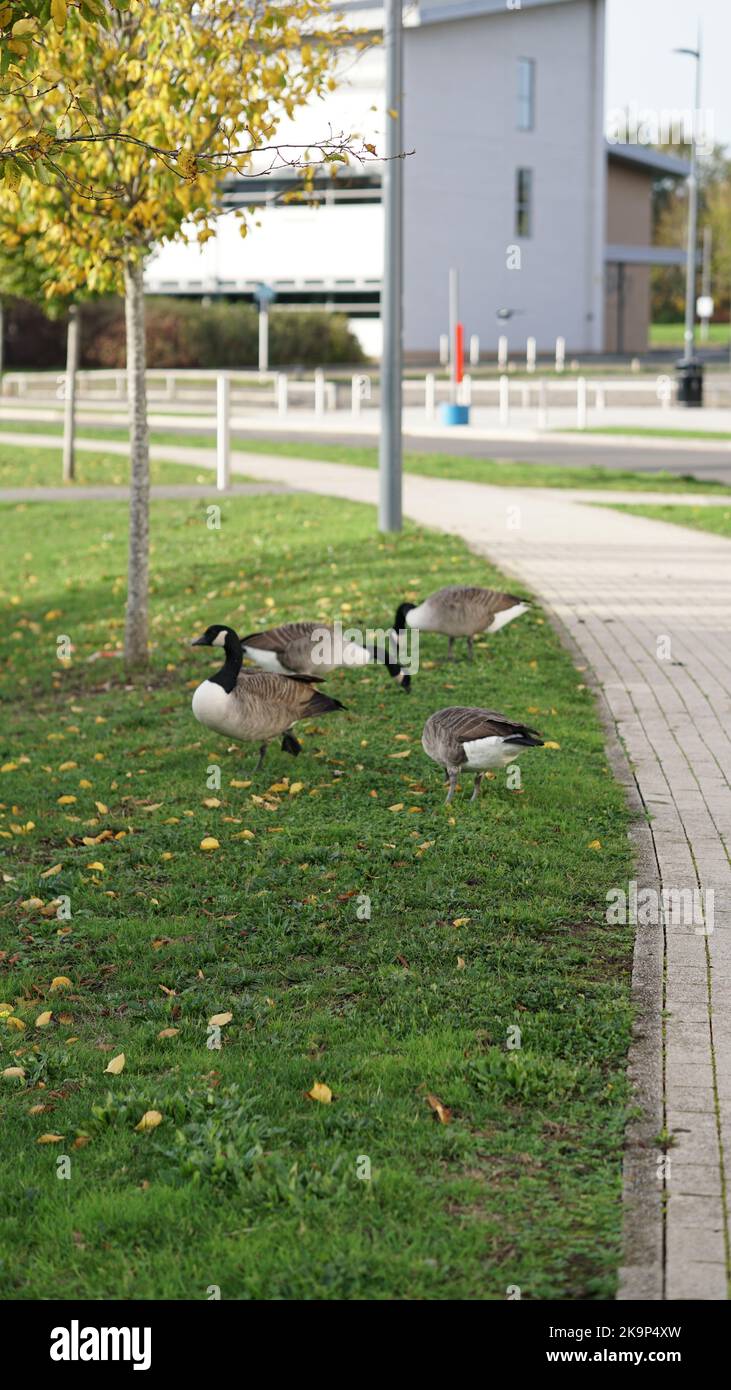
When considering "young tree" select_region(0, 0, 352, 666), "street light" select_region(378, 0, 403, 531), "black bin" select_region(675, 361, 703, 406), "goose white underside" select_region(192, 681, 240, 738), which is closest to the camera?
"goose white underside" select_region(192, 681, 240, 738)

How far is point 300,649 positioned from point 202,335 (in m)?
46.8

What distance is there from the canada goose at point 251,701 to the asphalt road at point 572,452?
634 inches

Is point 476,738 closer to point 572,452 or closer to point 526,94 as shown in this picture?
point 572,452

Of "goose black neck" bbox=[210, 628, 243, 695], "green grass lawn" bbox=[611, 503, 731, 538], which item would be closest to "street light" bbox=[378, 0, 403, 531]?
"green grass lawn" bbox=[611, 503, 731, 538]

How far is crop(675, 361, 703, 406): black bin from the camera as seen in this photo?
129 feet

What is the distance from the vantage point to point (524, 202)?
60.8 meters

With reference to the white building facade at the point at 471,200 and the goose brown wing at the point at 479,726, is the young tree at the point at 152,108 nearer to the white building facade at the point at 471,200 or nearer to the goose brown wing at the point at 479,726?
the goose brown wing at the point at 479,726

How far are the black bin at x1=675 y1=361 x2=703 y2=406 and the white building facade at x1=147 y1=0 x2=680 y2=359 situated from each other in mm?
17913

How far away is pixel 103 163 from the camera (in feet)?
34.4

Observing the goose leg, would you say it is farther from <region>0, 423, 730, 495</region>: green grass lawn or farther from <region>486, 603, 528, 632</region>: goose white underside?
<region>0, 423, 730, 495</region>: green grass lawn

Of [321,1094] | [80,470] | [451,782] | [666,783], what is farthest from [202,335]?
[321,1094]
